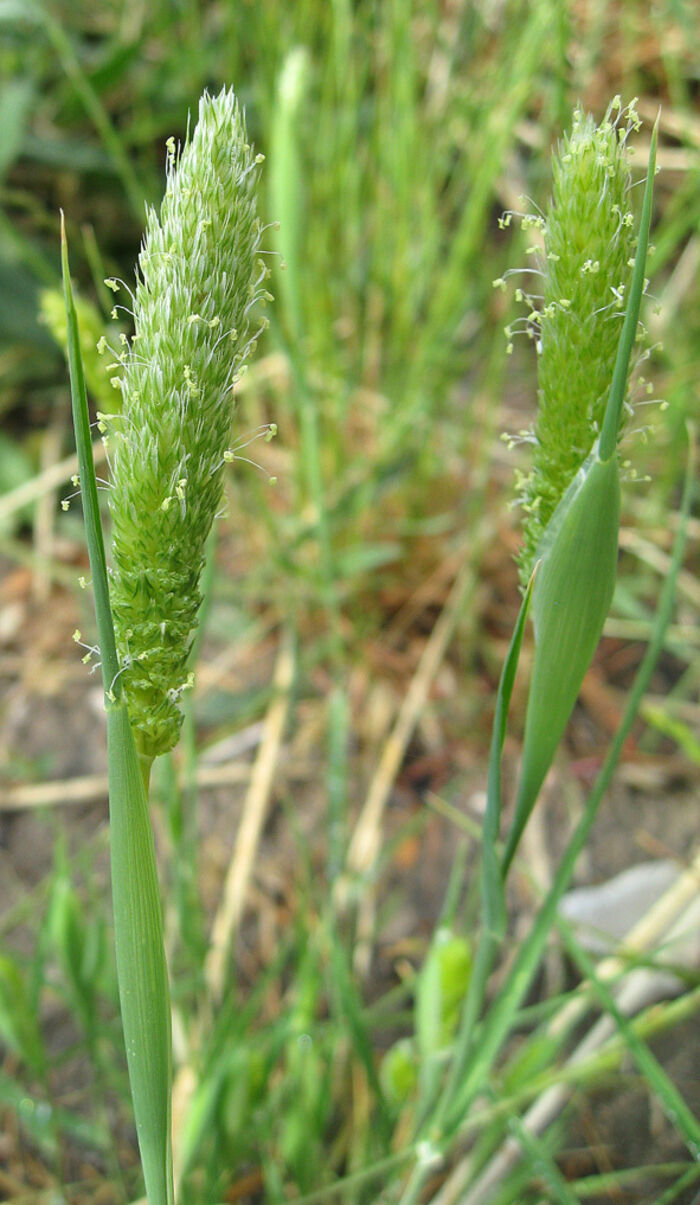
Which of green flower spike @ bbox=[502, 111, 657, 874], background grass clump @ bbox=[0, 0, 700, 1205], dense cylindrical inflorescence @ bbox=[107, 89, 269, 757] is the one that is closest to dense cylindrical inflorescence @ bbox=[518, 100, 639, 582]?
green flower spike @ bbox=[502, 111, 657, 874]

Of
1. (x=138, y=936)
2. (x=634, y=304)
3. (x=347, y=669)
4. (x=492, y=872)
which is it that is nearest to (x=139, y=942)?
(x=138, y=936)

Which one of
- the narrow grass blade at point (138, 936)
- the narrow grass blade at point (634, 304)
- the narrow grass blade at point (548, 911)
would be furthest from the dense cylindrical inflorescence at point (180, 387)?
the narrow grass blade at point (548, 911)

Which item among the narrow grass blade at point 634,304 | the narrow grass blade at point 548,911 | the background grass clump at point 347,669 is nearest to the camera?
the narrow grass blade at point 634,304

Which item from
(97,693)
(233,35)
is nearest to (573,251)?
(233,35)

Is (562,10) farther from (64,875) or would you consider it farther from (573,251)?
(64,875)

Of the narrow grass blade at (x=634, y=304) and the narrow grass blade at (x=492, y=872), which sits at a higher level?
the narrow grass blade at (x=634, y=304)

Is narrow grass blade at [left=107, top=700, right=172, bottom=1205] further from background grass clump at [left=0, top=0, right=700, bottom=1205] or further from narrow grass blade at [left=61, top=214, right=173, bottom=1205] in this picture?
background grass clump at [left=0, top=0, right=700, bottom=1205]

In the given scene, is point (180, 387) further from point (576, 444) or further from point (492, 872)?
point (492, 872)

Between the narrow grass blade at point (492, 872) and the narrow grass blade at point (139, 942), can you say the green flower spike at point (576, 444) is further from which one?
the narrow grass blade at point (139, 942)
